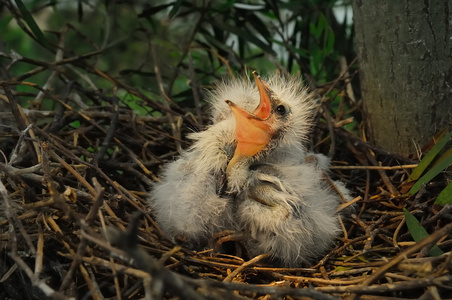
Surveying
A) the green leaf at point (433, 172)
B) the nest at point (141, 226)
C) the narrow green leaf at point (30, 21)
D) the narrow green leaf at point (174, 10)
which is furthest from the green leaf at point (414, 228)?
the narrow green leaf at point (30, 21)

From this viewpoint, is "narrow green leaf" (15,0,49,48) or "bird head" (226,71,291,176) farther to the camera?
"narrow green leaf" (15,0,49,48)

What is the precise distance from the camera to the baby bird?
4.39ft

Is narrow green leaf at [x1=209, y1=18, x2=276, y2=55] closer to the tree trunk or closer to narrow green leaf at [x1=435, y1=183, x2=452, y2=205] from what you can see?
the tree trunk

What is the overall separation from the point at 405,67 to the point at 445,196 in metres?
0.41

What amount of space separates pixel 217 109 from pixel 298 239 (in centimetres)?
51

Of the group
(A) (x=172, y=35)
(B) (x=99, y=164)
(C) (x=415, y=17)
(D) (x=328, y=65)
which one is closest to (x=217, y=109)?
(B) (x=99, y=164)

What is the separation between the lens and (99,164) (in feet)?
5.08

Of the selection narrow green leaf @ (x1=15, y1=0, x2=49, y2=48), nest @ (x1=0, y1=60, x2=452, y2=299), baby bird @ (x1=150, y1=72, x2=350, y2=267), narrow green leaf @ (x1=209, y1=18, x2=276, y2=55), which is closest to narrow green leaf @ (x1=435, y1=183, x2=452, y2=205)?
nest @ (x1=0, y1=60, x2=452, y2=299)

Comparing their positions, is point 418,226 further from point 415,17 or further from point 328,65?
point 328,65

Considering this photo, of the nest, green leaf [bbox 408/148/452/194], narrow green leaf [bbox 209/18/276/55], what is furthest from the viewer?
narrow green leaf [bbox 209/18/276/55]

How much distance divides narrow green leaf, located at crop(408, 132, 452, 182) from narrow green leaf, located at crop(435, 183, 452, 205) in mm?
132

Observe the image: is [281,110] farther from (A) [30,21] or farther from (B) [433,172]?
(A) [30,21]

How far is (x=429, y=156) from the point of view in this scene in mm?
1459

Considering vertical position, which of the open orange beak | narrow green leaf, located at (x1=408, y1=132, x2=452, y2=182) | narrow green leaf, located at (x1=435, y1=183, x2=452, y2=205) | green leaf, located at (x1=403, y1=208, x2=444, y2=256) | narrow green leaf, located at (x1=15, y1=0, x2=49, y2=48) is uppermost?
narrow green leaf, located at (x1=15, y1=0, x2=49, y2=48)
